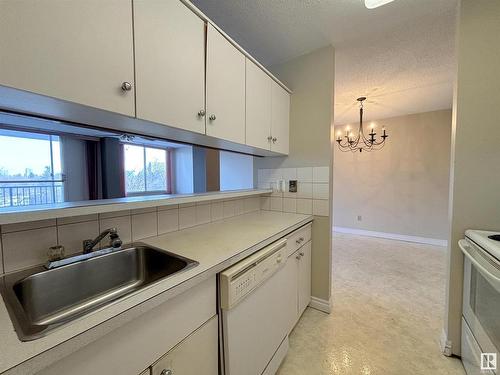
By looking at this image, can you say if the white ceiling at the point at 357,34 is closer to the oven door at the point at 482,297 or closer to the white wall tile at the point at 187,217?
the white wall tile at the point at 187,217

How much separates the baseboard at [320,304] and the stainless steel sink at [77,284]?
158 centimetres

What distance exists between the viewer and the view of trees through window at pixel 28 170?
6.04 feet

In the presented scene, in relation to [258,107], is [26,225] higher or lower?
lower

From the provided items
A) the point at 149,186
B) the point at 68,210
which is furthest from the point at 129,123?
the point at 149,186

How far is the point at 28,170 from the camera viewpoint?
80.7 inches

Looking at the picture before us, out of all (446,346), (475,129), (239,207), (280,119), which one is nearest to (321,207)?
(239,207)

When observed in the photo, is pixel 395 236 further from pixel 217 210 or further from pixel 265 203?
pixel 217 210

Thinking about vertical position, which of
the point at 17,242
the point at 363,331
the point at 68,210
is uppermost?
the point at 68,210

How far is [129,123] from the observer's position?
3.12ft

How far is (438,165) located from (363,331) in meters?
3.45

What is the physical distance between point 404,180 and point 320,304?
325 cm

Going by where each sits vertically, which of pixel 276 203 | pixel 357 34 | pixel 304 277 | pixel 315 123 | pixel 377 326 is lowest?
pixel 377 326

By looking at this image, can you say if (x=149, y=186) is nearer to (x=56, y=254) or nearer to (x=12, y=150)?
(x=12, y=150)

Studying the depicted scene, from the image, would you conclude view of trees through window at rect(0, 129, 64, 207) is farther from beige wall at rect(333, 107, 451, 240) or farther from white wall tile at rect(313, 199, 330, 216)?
beige wall at rect(333, 107, 451, 240)
